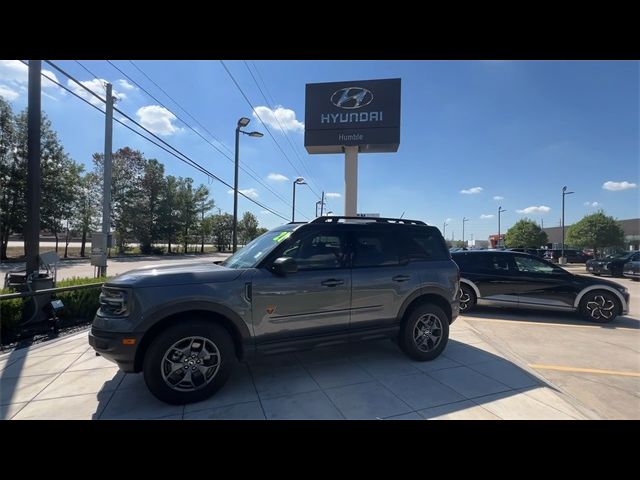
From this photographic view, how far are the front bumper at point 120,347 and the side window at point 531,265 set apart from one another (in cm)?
801

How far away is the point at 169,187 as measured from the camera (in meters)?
36.9

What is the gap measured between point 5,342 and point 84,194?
102 feet

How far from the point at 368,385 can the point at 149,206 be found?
38555 millimetres

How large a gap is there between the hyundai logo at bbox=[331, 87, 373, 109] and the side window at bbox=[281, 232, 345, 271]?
10.5 m

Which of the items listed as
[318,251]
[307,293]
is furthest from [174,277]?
[318,251]

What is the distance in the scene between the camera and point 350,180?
13.2 metres

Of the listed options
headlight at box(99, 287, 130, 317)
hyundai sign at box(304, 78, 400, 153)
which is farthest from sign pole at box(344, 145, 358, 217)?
headlight at box(99, 287, 130, 317)

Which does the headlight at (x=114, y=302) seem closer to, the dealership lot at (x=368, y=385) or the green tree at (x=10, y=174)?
the dealership lot at (x=368, y=385)

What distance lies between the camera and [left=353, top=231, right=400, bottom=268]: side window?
3906 millimetres

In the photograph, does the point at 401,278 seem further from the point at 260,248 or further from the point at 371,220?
the point at 260,248

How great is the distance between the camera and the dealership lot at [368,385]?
2.94m

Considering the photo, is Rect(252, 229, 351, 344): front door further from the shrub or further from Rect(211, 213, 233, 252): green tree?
Rect(211, 213, 233, 252): green tree

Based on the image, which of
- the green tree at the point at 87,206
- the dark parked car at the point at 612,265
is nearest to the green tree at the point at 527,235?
the dark parked car at the point at 612,265
